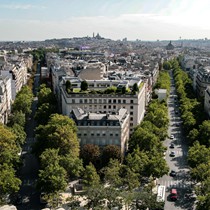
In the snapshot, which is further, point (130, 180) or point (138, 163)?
point (138, 163)

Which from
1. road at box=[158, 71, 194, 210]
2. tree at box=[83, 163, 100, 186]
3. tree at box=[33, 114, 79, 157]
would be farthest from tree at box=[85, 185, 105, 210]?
tree at box=[33, 114, 79, 157]

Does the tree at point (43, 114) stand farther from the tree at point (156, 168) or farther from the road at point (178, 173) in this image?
Answer: the tree at point (156, 168)

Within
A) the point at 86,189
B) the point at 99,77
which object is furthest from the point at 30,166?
the point at 99,77

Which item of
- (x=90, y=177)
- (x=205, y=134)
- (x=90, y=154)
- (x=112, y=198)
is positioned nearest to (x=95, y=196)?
(x=112, y=198)

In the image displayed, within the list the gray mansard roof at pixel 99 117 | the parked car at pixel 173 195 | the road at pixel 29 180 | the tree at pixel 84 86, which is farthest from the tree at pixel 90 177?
the tree at pixel 84 86

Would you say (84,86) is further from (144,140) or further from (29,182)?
(29,182)

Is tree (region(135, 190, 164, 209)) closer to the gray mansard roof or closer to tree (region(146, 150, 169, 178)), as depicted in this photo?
tree (region(146, 150, 169, 178))

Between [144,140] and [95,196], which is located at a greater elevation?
[144,140]

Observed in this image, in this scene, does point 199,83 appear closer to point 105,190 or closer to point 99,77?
point 99,77
